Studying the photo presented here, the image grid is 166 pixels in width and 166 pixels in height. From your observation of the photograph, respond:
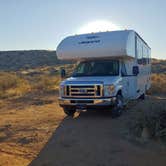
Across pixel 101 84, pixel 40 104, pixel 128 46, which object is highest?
pixel 128 46

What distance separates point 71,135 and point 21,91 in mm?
13892

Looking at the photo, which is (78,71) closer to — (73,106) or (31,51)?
(73,106)

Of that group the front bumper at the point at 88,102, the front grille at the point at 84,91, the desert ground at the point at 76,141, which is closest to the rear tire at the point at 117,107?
the desert ground at the point at 76,141

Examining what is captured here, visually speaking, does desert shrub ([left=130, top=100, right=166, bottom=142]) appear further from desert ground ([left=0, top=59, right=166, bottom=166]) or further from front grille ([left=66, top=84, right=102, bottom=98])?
front grille ([left=66, top=84, right=102, bottom=98])

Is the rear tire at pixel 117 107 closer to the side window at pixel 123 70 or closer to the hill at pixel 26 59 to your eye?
the side window at pixel 123 70

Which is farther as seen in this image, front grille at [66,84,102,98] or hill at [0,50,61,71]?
hill at [0,50,61,71]

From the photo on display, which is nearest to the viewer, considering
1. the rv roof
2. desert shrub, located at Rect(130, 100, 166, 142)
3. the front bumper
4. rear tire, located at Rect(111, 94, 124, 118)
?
desert shrub, located at Rect(130, 100, 166, 142)

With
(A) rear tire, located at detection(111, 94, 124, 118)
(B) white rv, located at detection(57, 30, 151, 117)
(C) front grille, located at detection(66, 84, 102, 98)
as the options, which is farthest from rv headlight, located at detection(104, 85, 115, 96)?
(A) rear tire, located at detection(111, 94, 124, 118)

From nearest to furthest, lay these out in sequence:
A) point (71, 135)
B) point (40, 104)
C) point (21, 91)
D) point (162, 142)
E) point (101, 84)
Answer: point (162, 142)
point (71, 135)
point (101, 84)
point (40, 104)
point (21, 91)

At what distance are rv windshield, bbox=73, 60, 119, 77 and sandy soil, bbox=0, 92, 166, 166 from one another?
1.53 metres

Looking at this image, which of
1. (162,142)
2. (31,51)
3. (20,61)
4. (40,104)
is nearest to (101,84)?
(162,142)

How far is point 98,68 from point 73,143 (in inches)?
184

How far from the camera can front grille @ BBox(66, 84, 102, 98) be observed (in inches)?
451

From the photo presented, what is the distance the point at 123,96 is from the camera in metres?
12.7
